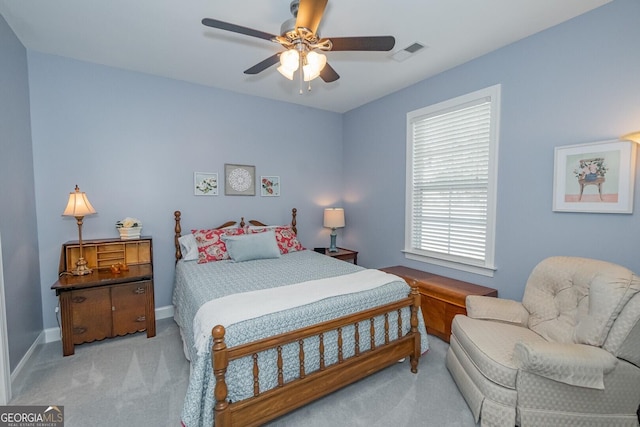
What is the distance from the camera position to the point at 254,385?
1.65m

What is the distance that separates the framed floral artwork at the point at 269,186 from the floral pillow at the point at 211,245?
85 centimetres

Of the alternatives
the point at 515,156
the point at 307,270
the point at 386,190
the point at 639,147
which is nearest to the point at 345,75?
the point at 386,190

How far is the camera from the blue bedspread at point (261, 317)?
5.18 feet

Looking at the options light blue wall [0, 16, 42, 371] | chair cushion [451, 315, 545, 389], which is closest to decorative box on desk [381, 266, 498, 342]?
chair cushion [451, 315, 545, 389]

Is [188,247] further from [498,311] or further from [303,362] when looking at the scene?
[498,311]

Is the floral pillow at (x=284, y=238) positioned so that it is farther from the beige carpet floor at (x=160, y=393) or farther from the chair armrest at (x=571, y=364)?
the chair armrest at (x=571, y=364)

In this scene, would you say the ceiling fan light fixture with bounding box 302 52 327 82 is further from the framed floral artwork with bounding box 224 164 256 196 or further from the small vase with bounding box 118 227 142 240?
the small vase with bounding box 118 227 142 240

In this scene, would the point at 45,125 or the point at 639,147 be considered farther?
the point at 45,125

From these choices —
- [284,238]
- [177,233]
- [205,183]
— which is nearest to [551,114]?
[284,238]

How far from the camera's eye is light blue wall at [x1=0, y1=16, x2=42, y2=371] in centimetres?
218

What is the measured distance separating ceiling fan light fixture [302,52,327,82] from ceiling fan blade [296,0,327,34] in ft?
0.50

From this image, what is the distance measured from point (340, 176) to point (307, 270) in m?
2.36

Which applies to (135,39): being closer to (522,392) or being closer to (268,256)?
(268,256)

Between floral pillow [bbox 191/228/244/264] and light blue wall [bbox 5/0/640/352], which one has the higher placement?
light blue wall [bbox 5/0/640/352]
